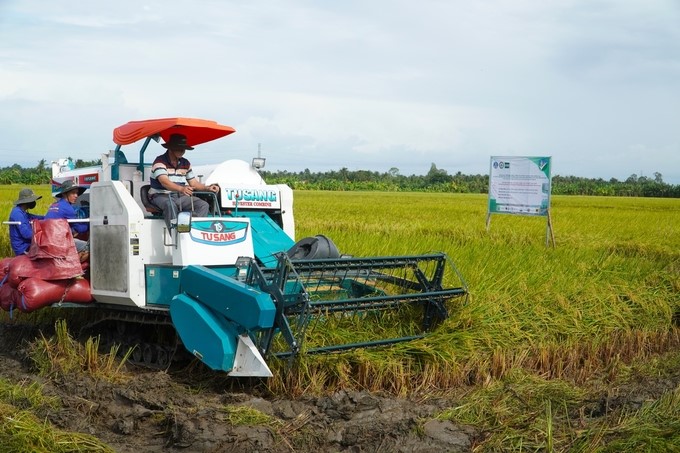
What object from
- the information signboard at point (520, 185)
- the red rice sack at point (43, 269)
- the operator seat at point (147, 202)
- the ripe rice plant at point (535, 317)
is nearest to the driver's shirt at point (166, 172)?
the operator seat at point (147, 202)

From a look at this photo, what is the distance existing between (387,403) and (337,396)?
14.3 inches

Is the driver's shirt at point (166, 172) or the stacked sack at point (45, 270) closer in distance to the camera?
the stacked sack at point (45, 270)

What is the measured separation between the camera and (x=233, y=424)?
5102 millimetres

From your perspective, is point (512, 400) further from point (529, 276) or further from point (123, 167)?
point (123, 167)

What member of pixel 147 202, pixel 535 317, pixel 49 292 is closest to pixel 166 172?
pixel 147 202

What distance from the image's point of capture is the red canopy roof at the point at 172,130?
7.25 m

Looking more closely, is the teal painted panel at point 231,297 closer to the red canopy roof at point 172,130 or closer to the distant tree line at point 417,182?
the red canopy roof at point 172,130

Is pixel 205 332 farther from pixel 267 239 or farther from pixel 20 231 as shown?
pixel 20 231

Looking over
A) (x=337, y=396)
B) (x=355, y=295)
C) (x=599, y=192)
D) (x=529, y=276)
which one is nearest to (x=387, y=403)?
(x=337, y=396)

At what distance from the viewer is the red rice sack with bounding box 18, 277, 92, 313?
22.5 feet

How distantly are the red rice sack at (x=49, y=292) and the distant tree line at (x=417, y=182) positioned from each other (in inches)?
1661

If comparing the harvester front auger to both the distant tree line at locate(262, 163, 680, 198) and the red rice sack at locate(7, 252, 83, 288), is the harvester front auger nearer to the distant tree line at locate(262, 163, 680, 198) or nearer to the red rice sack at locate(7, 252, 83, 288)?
the red rice sack at locate(7, 252, 83, 288)

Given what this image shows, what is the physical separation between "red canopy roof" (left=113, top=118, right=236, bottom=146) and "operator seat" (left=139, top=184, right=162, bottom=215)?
481mm

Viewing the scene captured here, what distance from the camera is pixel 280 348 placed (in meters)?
6.16
